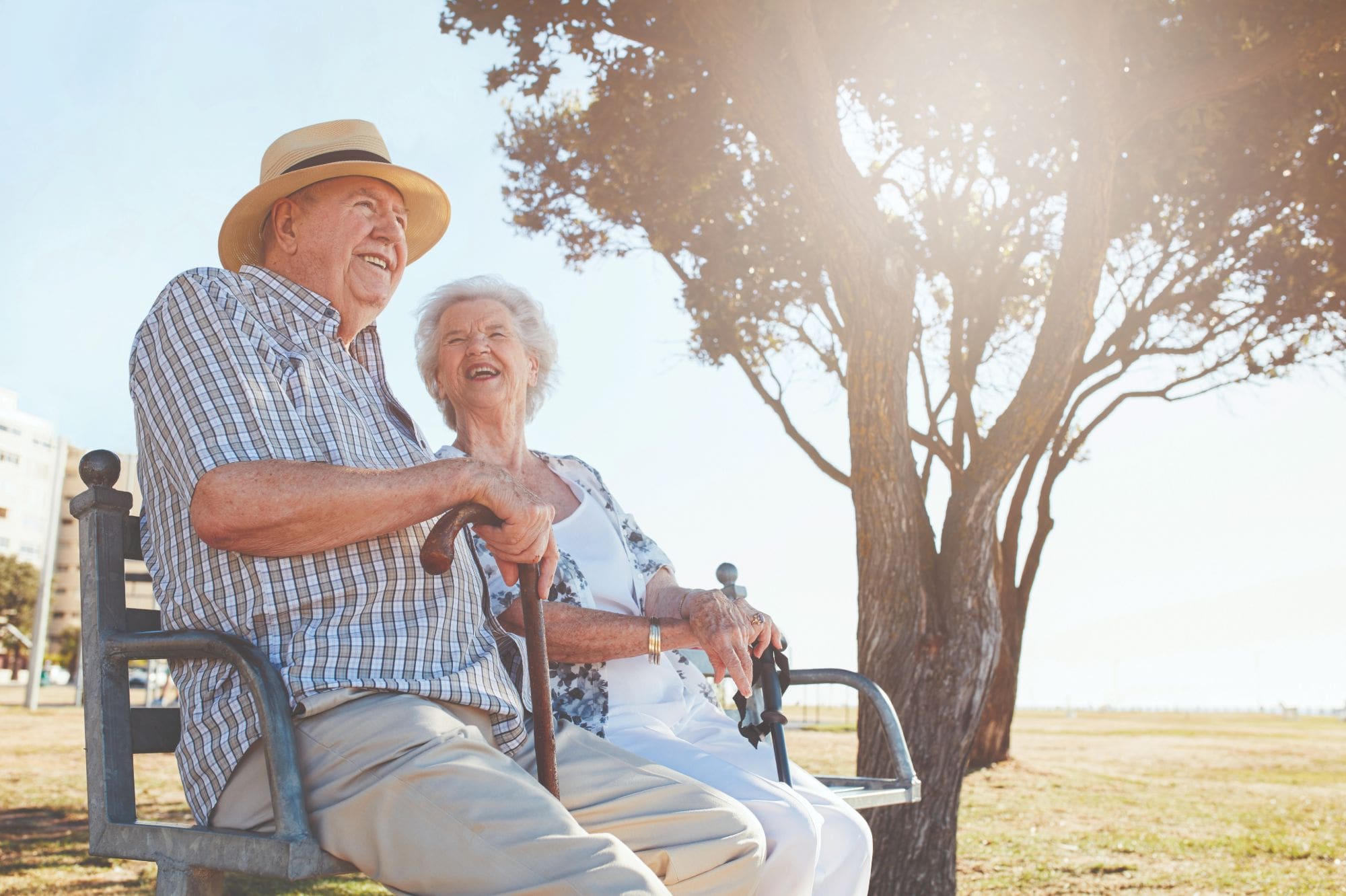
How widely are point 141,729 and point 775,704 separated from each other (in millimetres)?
1445

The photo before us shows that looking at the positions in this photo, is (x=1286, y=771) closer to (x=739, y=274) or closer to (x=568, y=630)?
(x=739, y=274)

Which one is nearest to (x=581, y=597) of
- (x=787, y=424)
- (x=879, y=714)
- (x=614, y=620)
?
(x=614, y=620)

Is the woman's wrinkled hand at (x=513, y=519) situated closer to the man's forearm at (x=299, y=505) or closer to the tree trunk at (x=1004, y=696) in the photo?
the man's forearm at (x=299, y=505)

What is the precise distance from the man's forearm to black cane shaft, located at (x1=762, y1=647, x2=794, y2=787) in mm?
1202

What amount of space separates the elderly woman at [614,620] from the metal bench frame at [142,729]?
2.05 feet

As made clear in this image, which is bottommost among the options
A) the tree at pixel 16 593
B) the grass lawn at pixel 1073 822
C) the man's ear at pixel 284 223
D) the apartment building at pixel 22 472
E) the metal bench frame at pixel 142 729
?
the grass lawn at pixel 1073 822

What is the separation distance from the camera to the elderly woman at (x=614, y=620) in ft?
8.01

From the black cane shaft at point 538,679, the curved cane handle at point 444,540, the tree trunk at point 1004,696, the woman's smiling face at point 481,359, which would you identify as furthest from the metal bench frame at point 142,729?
the tree trunk at point 1004,696

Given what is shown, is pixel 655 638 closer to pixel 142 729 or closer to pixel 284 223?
pixel 142 729

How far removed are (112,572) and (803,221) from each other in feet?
23.0

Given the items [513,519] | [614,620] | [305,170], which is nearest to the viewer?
[513,519]

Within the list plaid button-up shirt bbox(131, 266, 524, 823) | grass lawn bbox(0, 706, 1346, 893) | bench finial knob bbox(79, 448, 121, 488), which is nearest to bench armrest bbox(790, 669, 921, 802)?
plaid button-up shirt bbox(131, 266, 524, 823)

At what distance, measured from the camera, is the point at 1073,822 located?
26.6 ft

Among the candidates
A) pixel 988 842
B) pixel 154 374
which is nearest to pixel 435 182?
Result: pixel 154 374
